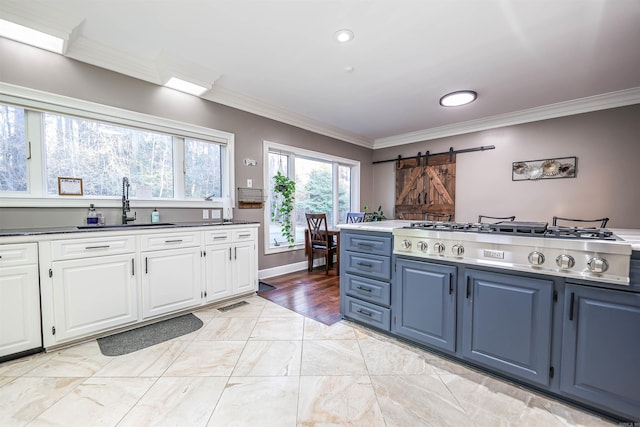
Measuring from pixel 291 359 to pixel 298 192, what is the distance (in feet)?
10.2

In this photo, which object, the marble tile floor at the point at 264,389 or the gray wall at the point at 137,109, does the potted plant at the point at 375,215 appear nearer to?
the gray wall at the point at 137,109

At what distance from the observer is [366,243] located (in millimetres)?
2301

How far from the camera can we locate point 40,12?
6.61ft

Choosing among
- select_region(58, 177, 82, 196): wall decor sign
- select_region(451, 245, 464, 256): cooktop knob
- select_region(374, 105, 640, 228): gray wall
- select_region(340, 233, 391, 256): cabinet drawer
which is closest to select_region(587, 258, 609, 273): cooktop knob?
select_region(451, 245, 464, 256): cooktop knob

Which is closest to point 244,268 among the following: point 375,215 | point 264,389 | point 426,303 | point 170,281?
point 170,281

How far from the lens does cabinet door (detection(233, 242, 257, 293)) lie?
3.03 metres

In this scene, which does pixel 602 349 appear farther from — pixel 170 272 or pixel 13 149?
pixel 13 149

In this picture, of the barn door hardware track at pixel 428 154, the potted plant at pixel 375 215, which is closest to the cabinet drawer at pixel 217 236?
the potted plant at pixel 375 215

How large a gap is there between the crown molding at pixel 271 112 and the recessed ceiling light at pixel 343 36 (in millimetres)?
1692

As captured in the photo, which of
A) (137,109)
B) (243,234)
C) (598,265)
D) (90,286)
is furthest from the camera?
(243,234)

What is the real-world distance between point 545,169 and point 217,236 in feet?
15.8

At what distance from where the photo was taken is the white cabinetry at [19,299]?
176 centimetres

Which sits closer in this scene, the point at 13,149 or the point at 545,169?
the point at 13,149

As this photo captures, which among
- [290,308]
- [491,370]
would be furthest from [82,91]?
[491,370]
